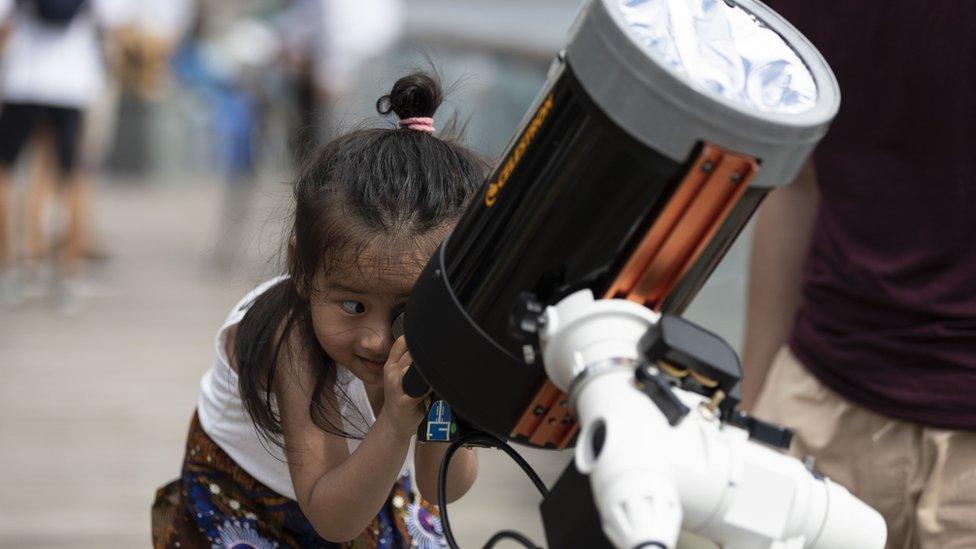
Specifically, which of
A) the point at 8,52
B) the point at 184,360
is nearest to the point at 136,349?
the point at 184,360

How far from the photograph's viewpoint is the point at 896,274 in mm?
2363

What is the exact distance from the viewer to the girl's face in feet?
6.29

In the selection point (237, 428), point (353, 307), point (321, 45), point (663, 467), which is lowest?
point (321, 45)

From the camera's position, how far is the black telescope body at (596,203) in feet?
4.38

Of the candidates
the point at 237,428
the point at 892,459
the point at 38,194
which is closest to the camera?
the point at 237,428

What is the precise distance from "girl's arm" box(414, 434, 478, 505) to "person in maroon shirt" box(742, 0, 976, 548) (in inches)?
26.8

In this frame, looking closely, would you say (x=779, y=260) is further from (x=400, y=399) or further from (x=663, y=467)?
(x=663, y=467)

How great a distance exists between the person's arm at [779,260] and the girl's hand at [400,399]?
44.5 inches

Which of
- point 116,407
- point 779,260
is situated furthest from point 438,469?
point 116,407

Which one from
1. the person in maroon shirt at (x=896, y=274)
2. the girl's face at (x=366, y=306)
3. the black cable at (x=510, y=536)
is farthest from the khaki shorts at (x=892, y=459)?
the black cable at (x=510, y=536)

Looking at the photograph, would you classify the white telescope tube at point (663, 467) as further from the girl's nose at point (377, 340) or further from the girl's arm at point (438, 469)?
the girl's arm at point (438, 469)

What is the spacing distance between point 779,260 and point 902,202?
398mm

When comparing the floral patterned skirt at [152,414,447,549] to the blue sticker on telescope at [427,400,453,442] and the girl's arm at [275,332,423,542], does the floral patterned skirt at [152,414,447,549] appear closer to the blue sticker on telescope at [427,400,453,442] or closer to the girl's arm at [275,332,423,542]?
the girl's arm at [275,332,423,542]

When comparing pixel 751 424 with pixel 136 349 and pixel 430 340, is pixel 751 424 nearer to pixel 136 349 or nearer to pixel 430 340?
pixel 430 340
